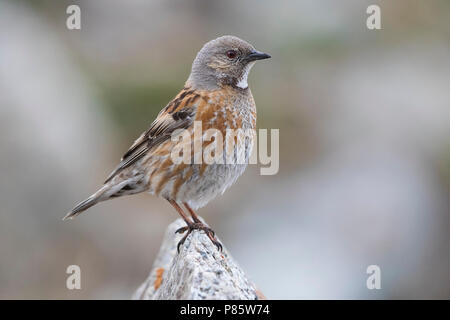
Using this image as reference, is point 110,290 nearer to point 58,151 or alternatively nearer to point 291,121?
point 58,151

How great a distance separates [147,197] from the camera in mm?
11320

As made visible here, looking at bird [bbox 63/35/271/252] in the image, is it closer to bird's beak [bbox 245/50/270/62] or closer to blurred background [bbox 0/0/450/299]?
bird's beak [bbox 245/50/270/62]

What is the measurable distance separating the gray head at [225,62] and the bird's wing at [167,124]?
0.25m

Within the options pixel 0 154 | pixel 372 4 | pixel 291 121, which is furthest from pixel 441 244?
pixel 372 4

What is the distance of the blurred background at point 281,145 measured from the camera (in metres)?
9.70

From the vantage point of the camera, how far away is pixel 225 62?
6633 mm

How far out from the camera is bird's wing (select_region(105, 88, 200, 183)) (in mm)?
6180

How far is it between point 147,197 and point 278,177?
2.44 m

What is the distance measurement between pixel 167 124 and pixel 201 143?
1.82 ft

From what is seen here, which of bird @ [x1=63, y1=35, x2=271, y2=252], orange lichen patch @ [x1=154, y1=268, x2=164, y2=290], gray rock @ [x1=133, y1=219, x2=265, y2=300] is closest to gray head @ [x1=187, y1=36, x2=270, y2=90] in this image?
bird @ [x1=63, y1=35, x2=271, y2=252]

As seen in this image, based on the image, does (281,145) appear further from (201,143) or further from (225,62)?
(201,143)

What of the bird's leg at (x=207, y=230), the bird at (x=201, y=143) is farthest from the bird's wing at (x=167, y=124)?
the bird's leg at (x=207, y=230)

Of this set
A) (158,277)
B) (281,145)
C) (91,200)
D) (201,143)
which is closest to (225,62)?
(201,143)

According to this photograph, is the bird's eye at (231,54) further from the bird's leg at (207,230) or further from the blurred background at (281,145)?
the blurred background at (281,145)
